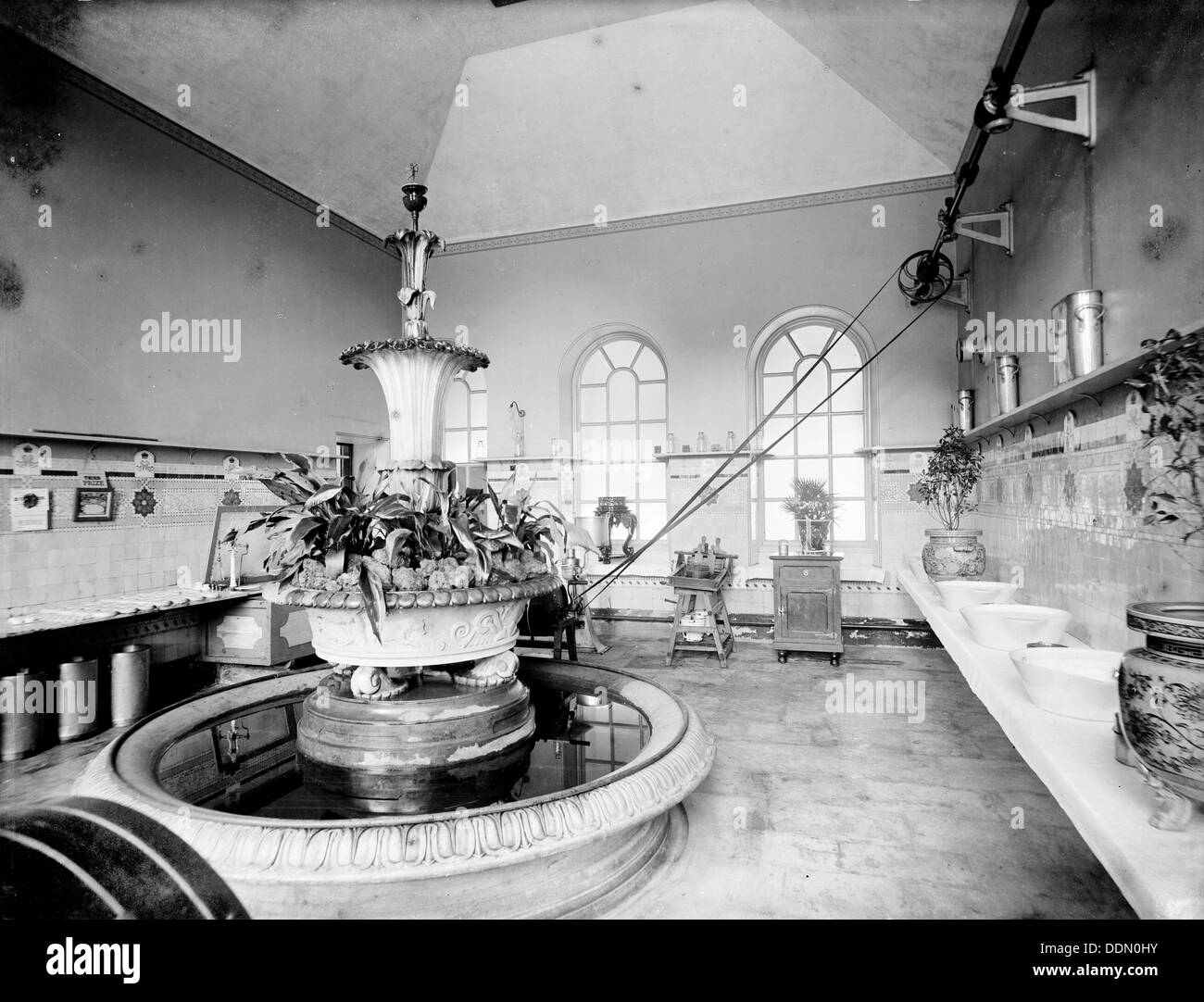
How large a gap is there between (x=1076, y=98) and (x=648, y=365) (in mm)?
5393

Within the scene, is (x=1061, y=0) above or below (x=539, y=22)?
below

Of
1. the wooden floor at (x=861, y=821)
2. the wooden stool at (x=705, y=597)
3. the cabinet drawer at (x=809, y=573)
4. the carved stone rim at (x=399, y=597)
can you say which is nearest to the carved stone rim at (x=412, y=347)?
the carved stone rim at (x=399, y=597)

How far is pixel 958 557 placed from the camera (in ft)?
13.6

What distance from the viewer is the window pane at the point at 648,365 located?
808 centimetres

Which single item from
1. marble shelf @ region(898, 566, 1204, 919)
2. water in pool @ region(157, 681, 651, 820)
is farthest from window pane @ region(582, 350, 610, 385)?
marble shelf @ region(898, 566, 1204, 919)

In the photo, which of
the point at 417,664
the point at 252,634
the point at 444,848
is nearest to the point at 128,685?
the point at 252,634

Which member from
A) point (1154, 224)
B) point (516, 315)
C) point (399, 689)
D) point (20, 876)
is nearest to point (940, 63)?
point (1154, 224)

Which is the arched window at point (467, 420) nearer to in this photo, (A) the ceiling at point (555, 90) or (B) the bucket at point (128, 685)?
(A) the ceiling at point (555, 90)

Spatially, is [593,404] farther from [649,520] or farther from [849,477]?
[849,477]

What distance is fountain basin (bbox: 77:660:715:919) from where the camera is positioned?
5.97ft

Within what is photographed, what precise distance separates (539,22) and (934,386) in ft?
16.7

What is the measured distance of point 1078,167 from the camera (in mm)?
3059

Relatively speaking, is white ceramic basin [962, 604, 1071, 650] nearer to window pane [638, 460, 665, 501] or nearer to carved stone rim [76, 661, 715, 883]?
carved stone rim [76, 661, 715, 883]

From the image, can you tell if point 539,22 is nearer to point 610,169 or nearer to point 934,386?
point 610,169
